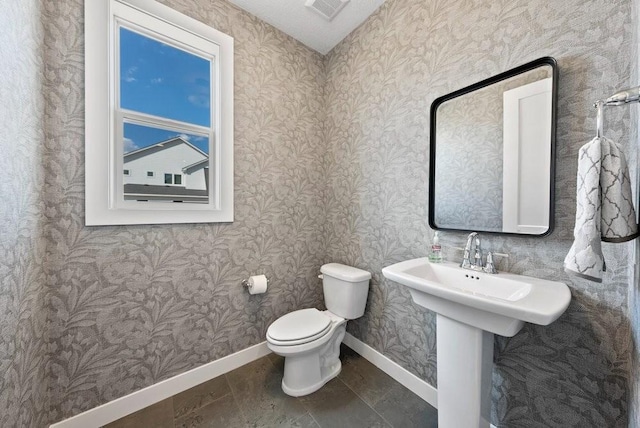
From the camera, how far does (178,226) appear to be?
58.4 inches

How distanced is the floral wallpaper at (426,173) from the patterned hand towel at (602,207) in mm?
289

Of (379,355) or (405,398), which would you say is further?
(379,355)

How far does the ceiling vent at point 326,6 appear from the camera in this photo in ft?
5.17

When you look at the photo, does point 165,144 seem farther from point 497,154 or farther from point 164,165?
point 497,154

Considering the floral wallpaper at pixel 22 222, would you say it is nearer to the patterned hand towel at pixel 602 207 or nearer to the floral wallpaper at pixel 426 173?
the floral wallpaper at pixel 426 173

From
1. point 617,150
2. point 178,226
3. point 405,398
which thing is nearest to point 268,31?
point 178,226

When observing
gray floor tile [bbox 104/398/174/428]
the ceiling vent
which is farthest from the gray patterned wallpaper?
the ceiling vent

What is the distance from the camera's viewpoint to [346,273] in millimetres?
1709

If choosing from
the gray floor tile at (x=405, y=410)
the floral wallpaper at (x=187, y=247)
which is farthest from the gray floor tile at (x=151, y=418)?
the gray floor tile at (x=405, y=410)

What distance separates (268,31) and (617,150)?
2.08 meters

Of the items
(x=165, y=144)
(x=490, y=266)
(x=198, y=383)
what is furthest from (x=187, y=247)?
(x=490, y=266)

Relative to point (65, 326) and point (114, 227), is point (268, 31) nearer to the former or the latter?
point (114, 227)

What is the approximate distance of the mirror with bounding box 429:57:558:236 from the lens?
992 mm

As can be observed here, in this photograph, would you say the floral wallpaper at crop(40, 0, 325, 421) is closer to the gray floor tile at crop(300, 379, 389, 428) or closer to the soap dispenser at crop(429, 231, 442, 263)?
the gray floor tile at crop(300, 379, 389, 428)
